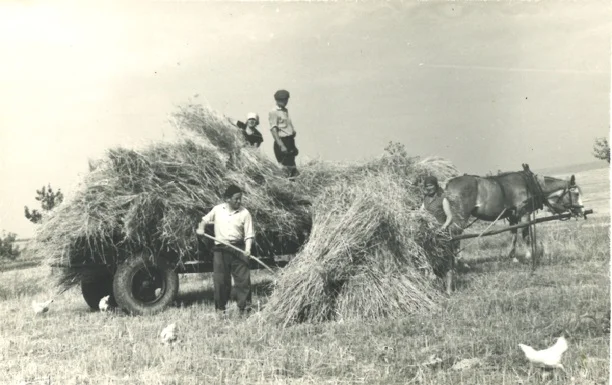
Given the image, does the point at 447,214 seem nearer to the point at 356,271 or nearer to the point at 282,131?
the point at 356,271

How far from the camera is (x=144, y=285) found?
24.6 feet

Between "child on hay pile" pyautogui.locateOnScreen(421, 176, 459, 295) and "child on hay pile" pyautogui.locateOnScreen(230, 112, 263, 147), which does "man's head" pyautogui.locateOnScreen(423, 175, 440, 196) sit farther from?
"child on hay pile" pyautogui.locateOnScreen(230, 112, 263, 147)

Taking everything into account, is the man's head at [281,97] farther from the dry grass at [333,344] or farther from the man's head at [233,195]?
the dry grass at [333,344]

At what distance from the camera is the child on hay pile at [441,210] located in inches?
310

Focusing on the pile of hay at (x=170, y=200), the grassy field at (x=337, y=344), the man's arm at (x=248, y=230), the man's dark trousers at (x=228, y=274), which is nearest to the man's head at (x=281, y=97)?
the pile of hay at (x=170, y=200)

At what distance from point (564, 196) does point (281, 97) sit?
647cm

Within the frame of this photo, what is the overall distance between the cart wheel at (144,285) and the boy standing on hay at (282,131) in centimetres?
236

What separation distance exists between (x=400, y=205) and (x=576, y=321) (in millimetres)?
2579

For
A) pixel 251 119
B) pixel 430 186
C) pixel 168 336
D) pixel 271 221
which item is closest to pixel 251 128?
pixel 251 119

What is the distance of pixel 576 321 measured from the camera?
5.46 meters

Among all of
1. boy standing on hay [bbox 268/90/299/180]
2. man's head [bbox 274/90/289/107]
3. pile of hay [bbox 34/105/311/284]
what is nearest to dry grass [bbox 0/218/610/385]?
pile of hay [bbox 34/105/311/284]

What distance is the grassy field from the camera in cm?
438

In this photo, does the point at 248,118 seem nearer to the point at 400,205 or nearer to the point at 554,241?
the point at 400,205

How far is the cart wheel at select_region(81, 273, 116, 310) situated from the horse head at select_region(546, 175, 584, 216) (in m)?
8.34
